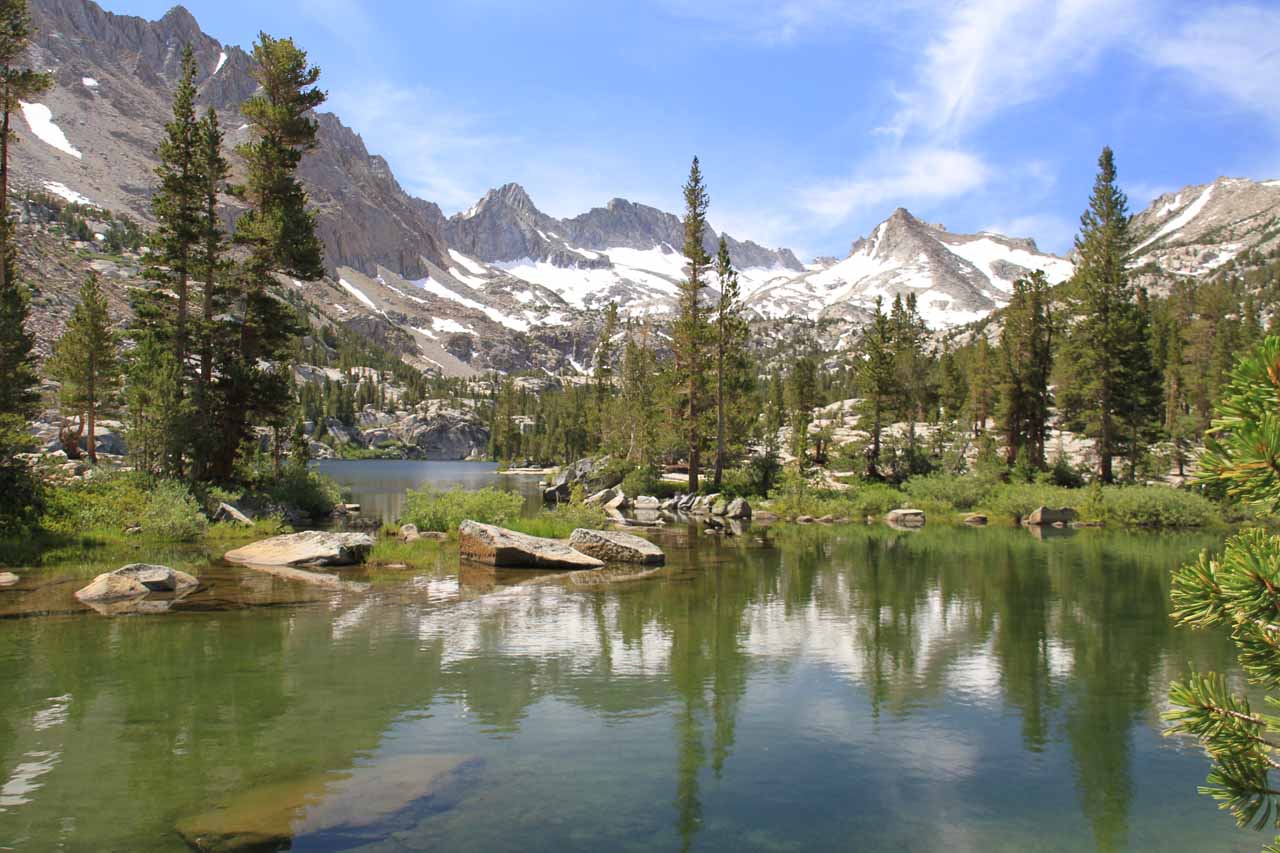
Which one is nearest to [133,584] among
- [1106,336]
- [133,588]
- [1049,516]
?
[133,588]

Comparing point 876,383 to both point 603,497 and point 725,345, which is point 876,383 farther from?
point 603,497

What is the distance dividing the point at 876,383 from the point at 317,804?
50.2 metres

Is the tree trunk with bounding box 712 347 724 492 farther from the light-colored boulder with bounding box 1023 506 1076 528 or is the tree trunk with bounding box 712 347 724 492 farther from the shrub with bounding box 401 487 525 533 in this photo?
the shrub with bounding box 401 487 525 533

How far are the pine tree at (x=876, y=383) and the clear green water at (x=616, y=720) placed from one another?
1445 inches

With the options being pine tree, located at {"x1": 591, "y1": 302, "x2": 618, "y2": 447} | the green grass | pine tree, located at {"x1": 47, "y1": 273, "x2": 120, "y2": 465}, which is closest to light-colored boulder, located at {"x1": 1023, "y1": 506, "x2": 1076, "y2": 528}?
the green grass

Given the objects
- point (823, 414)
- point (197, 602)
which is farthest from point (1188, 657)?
point (823, 414)

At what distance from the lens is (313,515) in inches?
1373

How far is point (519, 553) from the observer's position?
21344 mm

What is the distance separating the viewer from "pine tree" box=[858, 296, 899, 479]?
5247 centimetres

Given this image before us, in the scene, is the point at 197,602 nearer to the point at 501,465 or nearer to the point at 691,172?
the point at 691,172

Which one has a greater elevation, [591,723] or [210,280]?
[210,280]

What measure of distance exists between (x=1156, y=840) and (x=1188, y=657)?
7.11 meters

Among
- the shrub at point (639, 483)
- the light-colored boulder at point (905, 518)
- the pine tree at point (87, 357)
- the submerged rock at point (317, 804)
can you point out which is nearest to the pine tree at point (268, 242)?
the shrub at point (639, 483)

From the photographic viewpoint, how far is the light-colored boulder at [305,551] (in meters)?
20.2
